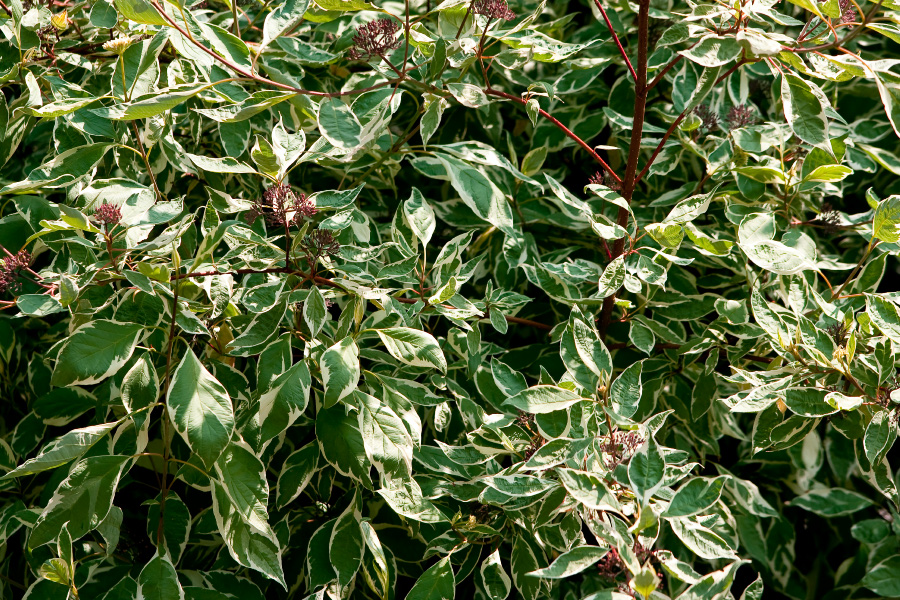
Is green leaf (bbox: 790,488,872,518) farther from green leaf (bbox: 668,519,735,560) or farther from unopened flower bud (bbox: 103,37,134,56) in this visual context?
unopened flower bud (bbox: 103,37,134,56)

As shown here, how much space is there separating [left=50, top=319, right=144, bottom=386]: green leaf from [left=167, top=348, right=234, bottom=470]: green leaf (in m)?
0.09

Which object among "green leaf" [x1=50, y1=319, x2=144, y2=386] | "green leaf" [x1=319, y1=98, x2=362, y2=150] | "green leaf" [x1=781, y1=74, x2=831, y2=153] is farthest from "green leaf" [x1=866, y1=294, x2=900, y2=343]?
"green leaf" [x1=50, y1=319, x2=144, y2=386]

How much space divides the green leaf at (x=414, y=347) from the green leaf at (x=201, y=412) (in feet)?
0.66

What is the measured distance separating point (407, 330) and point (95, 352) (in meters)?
0.36

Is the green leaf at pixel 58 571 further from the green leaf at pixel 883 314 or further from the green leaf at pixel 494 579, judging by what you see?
the green leaf at pixel 883 314

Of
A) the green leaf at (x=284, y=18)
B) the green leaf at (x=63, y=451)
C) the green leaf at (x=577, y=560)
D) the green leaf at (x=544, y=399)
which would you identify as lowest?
the green leaf at (x=63, y=451)

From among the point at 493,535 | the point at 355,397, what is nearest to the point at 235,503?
the point at 355,397

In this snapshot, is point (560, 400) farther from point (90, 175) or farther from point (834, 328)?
point (90, 175)

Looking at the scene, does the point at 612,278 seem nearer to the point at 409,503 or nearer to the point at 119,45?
the point at 409,503

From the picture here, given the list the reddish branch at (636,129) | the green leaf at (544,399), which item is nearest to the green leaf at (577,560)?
the green leaf at (544,399)

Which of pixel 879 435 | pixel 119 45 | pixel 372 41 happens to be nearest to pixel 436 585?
pixel 879 435

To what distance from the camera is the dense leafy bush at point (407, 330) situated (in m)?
0.85

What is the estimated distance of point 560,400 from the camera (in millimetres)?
883

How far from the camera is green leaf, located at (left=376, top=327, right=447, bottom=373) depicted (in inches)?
35.9
